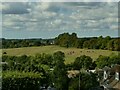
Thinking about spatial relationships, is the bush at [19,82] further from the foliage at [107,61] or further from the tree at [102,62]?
the tree at [102,62]

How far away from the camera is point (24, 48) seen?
32.7 metres

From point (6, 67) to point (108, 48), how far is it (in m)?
18.8

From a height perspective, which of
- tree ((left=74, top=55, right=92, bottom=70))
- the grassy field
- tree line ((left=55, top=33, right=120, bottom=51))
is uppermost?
tree line ((left=55, top=33, right=120, bottom=51))

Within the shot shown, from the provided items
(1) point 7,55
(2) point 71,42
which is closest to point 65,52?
(2) point 71,42

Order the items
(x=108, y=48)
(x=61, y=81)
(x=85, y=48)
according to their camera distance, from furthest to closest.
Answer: (x=85, y=48) < (x=108, y=48) < (x=61, y=81)

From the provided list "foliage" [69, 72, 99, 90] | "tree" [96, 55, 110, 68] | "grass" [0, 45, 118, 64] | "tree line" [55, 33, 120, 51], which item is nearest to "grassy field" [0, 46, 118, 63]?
"grass" [0, 45, 118, 64]

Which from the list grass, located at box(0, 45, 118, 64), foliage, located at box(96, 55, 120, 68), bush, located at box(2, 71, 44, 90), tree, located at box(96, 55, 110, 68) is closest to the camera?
bush, located at box(2, 71, 44, 90)

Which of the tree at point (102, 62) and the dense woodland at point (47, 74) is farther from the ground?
the dense woodland at point (47, 74)

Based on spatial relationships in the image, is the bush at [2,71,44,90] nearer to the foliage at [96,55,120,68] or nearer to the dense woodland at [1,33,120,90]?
the dense woodland at [1,33,120,90]

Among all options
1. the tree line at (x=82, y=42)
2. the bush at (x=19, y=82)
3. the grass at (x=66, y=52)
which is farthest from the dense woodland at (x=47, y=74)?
the tree line at (x=82, y=42)

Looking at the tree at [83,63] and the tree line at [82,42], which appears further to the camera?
the tree line at [82,42]

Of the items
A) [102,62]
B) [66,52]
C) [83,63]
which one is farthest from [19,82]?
[66,52]

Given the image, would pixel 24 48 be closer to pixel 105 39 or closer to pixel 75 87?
pixel 105 39

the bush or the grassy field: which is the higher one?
the bush
